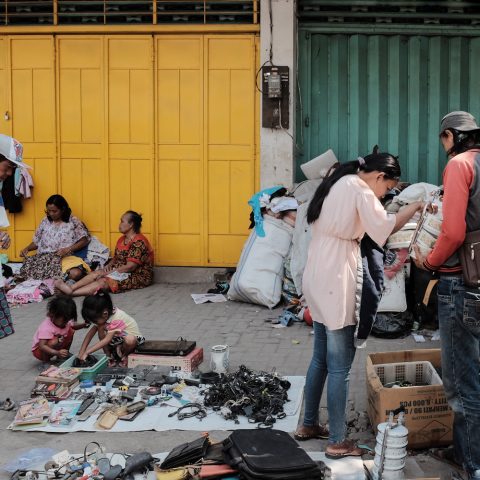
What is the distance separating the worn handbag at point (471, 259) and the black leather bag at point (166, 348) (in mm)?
2815

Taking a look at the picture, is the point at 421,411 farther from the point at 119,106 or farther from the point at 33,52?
the point at 33,52

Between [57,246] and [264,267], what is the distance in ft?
9.51

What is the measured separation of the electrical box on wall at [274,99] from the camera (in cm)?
909

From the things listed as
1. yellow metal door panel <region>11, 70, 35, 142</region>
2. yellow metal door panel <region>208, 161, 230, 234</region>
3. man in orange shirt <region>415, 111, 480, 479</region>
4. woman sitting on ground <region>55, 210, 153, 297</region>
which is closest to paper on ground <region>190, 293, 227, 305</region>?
woman sitting on ground <region>55, 210, 153, 297</region>

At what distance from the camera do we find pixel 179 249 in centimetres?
973

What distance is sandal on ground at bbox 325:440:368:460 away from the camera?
13.7 ft

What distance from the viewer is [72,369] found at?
5.63 metres

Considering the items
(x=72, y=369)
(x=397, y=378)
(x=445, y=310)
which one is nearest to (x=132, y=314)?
Answer: (x=72, y=369)

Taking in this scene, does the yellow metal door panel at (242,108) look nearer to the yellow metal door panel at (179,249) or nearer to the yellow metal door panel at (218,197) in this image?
the yellow metal door panel at (218,197)

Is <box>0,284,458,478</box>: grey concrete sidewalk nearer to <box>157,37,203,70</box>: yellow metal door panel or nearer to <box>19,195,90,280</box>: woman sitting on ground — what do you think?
<box>19,195,90,280</box>: woman sitting on ground

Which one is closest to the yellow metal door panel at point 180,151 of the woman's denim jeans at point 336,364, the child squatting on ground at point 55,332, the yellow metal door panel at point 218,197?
the yellow metal door panel at point 218,197

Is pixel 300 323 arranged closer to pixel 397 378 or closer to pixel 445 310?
pixel 397 378

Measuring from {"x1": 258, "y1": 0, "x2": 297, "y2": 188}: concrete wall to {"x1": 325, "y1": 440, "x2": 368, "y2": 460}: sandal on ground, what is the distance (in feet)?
17.6

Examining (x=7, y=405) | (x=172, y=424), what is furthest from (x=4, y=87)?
(x=172, y=424)
